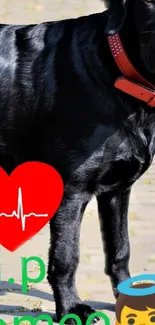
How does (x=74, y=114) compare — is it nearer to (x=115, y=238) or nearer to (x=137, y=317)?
(x=115, y=238)

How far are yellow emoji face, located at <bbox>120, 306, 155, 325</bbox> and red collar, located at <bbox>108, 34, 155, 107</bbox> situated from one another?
1.06 meters

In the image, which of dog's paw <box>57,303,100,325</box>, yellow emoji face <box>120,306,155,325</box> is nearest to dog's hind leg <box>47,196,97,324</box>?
dog's paw <box>57,303,100,325</box>

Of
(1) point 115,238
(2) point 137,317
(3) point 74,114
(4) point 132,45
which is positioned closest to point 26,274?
(1) point 115,238

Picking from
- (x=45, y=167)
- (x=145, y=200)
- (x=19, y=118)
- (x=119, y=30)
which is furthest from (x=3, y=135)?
(x=145, y=200)

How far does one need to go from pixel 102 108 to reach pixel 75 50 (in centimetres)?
32

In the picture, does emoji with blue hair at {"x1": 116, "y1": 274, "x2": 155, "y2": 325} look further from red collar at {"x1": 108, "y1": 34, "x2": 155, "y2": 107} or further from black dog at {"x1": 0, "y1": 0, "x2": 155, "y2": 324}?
red collar at {"x1": 108, "y1": 34, "x2": 155, "y2": 107}

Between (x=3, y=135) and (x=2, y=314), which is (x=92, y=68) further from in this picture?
(x=2, y=314)

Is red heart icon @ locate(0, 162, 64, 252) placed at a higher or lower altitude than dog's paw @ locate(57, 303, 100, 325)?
higher

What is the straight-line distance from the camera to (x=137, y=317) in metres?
3.25

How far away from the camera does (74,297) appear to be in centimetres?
414

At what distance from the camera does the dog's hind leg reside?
400 centimetres

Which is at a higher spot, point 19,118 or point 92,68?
point 92,68

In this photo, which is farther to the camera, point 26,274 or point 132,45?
point 26,274

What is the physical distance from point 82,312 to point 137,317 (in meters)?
0.90
